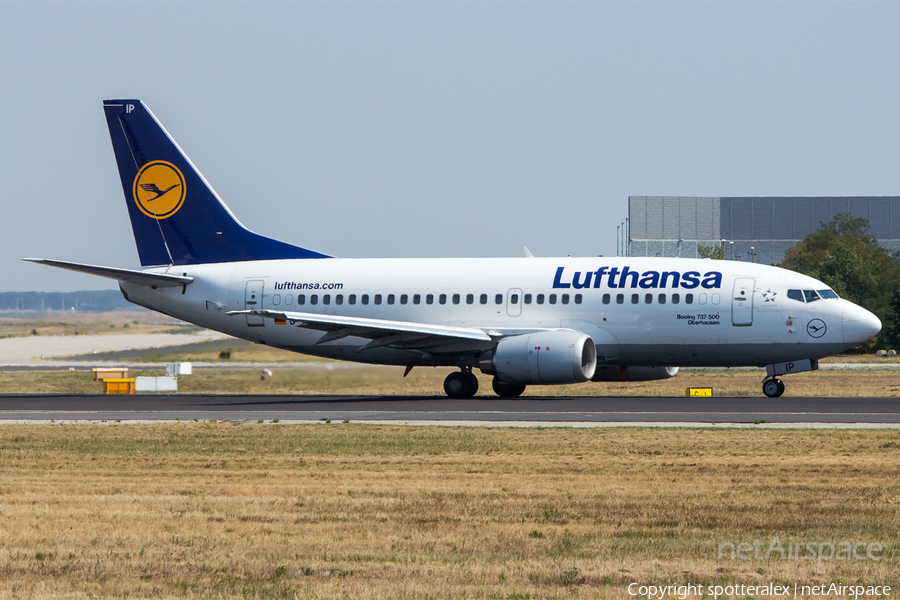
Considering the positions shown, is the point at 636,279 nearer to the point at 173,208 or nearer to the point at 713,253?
the point at 173,208

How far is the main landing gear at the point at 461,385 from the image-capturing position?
36.2 m

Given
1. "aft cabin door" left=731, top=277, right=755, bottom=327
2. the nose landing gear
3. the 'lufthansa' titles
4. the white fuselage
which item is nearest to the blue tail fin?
the white fuselage

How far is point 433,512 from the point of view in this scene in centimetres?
1380

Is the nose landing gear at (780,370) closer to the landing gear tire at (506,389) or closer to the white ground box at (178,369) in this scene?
the landing gear tire at (506,389)

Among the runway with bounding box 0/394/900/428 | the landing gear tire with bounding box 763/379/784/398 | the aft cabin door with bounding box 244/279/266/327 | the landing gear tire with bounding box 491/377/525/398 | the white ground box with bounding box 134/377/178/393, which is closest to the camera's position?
the runway with bounding box 0/394/900/428

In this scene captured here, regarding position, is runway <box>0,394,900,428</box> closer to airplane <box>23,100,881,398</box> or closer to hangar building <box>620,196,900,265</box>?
airplane <box>23,100,881,398</box>

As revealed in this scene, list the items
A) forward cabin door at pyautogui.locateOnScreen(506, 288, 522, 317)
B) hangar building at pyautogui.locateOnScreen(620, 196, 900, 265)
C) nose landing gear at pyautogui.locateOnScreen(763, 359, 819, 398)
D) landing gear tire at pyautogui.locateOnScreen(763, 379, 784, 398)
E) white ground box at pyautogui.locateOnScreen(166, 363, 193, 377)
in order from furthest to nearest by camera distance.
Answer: hangar building at pyautogui.locateOnScreen(620, 196, 900, 265)
white ground box at pyautogui.locateOnScreen(166, 363, 193, 377)
forward cabin door at pyautogui.locateOnScreen(506, 288, 522, 317)
landing gear tire at pyautogui.locateOnScreen(763, 379, 784, 398)
nose landing gear at pyautogui.locateOnScreen(763, 359, 819, 398)

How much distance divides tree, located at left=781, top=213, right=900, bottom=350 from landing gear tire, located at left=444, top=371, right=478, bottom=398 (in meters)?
51.5

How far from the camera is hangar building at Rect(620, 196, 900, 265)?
134 meters

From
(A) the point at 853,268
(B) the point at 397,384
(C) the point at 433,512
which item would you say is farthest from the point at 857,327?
(A) the point at 853,268

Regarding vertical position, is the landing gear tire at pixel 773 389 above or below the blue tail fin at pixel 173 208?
below

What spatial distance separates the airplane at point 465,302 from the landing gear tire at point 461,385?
0.04 metres

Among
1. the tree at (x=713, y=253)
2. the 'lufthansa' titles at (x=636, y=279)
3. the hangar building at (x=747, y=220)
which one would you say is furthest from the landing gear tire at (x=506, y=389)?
the hangar building at (x=747, y=220)

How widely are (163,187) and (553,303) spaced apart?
49.0 feet
